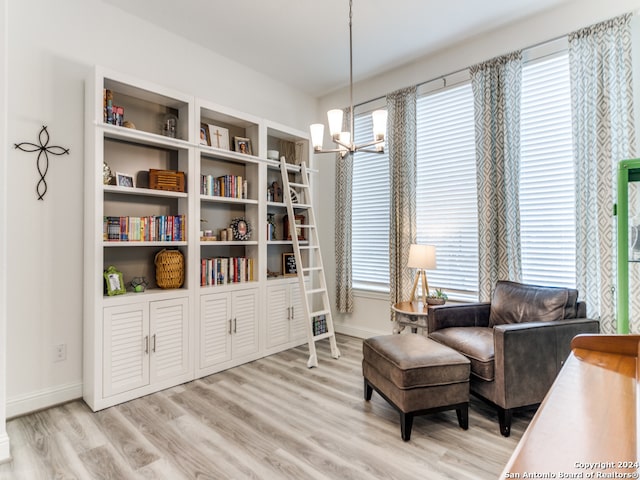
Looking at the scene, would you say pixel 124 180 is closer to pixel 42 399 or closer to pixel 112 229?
pixel 112 229

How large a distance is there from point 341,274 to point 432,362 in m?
2.30

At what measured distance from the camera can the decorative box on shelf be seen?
2.94 metres

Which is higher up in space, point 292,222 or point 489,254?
point 292,222

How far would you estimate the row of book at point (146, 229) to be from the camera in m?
2.71

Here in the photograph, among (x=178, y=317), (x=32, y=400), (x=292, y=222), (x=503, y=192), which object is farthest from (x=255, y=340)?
(x=503, y=192)

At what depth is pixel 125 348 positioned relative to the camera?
2.65 metres

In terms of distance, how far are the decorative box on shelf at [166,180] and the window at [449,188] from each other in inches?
92.8

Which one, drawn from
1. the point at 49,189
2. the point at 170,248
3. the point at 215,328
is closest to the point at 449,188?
the point at 215,328

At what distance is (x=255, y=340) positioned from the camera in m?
3.56

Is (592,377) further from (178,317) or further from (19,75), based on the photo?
(19,75)

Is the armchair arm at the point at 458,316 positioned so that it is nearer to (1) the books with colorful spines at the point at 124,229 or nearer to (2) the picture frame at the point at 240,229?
(2) the picture frame at the point at 240,229

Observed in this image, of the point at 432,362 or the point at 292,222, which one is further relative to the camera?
the point at 292,222

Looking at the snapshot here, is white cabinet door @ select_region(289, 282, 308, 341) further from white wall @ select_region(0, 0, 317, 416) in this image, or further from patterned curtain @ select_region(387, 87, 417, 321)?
white wall @ select_region(0, 0, 317, 416)

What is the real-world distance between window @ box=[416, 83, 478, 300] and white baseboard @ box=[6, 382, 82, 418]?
3.25 m
